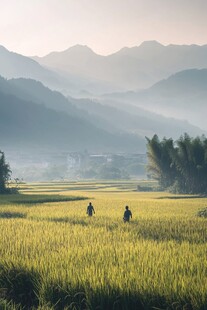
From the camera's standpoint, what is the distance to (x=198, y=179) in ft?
200

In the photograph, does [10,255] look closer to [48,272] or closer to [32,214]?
[48,272]

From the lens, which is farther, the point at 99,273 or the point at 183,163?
the point at 183,163

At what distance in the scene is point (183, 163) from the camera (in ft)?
207

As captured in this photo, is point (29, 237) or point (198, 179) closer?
point (29, 237)

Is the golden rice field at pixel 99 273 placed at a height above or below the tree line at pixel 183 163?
below

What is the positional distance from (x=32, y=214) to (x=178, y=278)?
18.6 m

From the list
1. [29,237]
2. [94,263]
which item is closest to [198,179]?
[29,237]

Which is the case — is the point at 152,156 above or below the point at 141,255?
above

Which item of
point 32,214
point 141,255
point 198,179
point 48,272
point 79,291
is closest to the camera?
point 79,291

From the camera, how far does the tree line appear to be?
60.8 m

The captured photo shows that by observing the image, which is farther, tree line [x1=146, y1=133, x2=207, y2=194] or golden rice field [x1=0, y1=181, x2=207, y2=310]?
tree line [x1=146, y1=133, x2=207, y2=194]

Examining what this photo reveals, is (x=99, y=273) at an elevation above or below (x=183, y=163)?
below

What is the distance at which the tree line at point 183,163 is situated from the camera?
6081 cm

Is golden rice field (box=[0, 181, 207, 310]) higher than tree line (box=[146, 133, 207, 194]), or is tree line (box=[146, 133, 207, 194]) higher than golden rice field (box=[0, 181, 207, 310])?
tree line (box=[146, 133, 207, 194])
